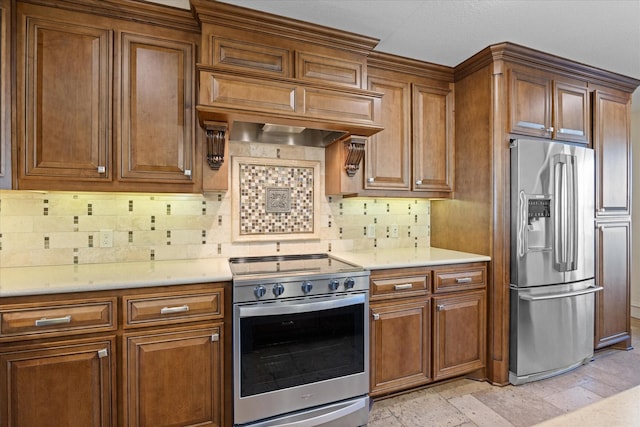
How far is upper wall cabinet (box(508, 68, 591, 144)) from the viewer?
2.49m

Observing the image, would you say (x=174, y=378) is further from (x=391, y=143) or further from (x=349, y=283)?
(x=391, y=143)

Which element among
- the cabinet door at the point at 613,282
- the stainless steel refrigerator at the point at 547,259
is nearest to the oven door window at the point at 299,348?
the stainless steel refrigerator at the point at 547,259

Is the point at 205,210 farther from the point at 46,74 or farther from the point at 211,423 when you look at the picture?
the point at 211,423

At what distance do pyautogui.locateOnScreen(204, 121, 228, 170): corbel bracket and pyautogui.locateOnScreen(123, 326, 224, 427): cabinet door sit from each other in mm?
1001

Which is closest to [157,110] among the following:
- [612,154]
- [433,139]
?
[433,139]

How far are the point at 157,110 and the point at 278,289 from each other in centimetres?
130

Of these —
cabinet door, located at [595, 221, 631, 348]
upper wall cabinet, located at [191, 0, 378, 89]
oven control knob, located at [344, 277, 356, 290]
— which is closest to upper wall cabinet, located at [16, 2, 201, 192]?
upper wall cabinet, located at [191, 0, 378, 89]

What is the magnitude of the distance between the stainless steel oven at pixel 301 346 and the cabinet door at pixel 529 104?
66.7 inches

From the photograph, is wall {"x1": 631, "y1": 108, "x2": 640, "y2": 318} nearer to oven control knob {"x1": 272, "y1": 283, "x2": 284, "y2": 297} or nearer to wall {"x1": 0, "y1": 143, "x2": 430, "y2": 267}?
wall {"x1": 0, "y1": 143, "x2": 430, "y2": 267}

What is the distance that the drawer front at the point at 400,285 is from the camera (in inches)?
84.4

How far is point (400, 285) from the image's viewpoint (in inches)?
86.8

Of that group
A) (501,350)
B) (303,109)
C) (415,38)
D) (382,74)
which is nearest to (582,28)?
(415,38)

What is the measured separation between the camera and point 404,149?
267 centimetres

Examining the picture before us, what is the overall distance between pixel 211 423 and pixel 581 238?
297 centimetres
